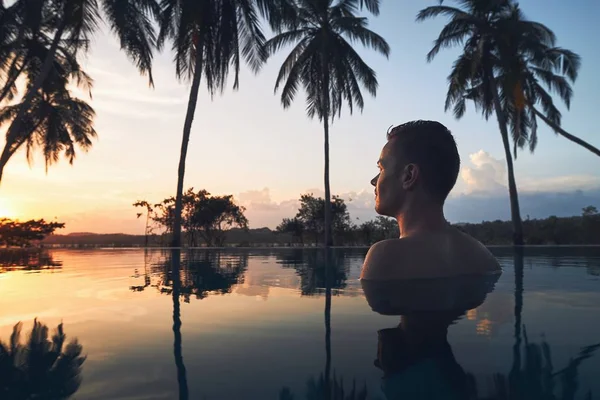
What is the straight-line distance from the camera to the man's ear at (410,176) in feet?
11.8

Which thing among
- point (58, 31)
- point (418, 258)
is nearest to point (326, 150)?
point (58, 31)

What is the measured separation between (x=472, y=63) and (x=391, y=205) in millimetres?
15932

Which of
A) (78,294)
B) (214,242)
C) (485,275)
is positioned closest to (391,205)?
(485,275)

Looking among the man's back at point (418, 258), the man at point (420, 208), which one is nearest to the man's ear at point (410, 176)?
the man at point (420, 208)

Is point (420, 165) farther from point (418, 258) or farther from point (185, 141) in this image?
point (185, 141)

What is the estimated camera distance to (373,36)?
56.2ft

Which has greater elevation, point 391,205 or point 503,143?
point 503,143

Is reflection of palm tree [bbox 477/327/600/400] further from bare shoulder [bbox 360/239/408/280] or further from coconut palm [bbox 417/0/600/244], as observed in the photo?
coconut palm [bbox 417/0/600/244]

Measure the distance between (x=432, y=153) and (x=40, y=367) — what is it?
3074mm

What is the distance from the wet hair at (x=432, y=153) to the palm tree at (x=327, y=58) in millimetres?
13066

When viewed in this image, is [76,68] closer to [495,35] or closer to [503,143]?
[495,35]

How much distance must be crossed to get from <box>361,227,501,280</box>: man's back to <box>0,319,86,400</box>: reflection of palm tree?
2219 millimetres

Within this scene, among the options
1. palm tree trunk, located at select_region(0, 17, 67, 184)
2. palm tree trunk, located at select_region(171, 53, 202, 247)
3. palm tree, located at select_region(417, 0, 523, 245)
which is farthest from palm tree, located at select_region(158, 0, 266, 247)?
palm tree, located at select_region(417, 0, 523, 245)

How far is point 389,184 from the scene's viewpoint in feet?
12.4
